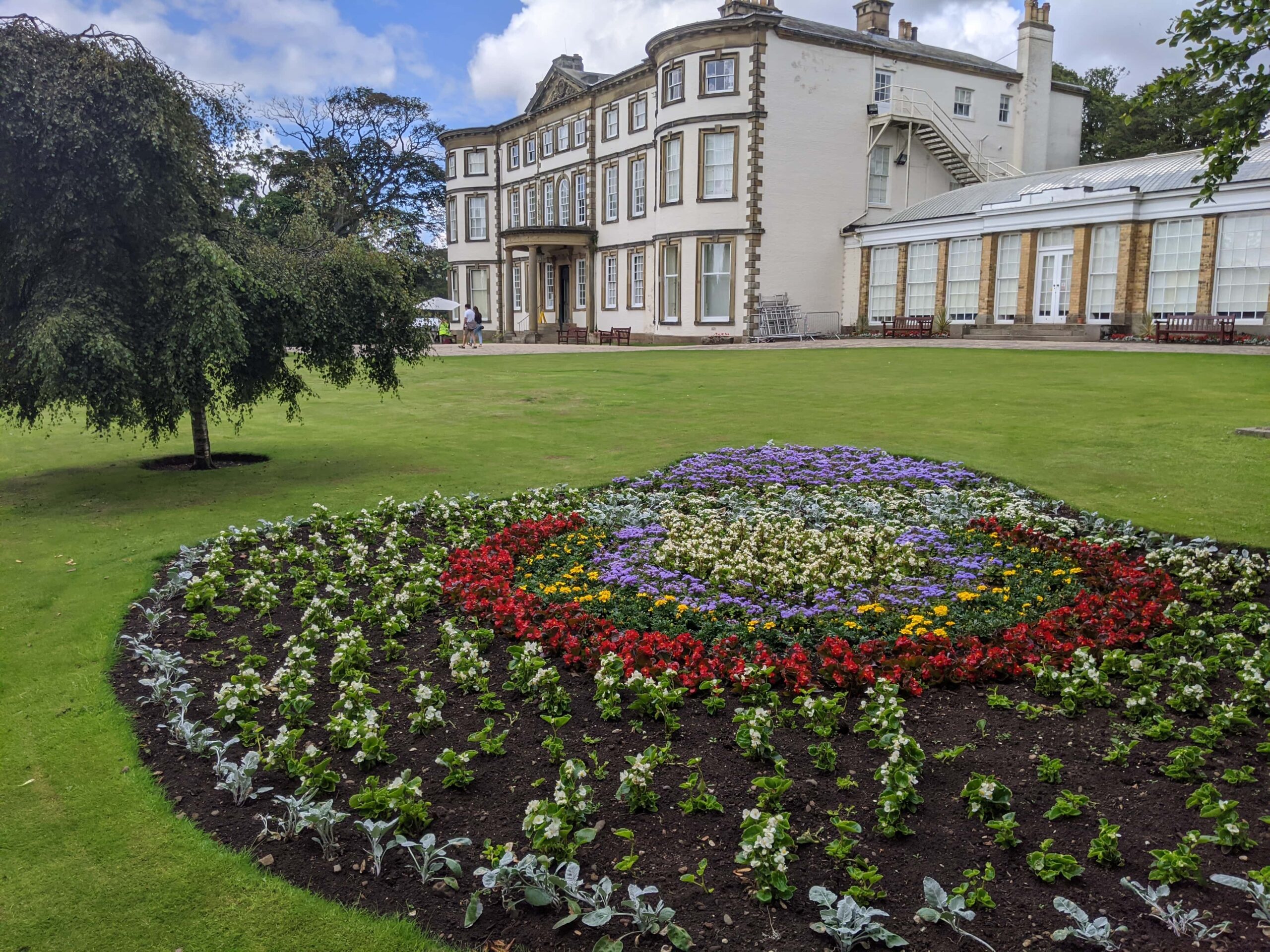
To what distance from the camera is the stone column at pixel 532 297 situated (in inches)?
1788

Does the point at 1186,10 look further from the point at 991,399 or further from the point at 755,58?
the point at 755,58

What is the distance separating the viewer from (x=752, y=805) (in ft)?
12.4

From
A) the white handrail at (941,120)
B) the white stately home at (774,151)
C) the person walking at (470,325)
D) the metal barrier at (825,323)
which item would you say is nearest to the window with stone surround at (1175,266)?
the white stately home at (774,151)

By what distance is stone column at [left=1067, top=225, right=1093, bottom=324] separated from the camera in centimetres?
2673

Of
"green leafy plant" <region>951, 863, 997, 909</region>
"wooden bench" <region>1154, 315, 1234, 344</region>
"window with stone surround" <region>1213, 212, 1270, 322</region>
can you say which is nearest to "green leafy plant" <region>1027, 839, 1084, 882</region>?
"green leafy plant" <region>951, 863, 997, 909</region>

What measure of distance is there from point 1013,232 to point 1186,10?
1001 inches

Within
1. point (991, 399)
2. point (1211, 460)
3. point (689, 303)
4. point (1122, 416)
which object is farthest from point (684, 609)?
point (689, 303)

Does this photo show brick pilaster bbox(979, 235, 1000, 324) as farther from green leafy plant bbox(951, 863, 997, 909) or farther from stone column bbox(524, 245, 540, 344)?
green leafy plant bbox(951, 863, 997, 909)

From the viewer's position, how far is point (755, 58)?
Answer: 32.8 metres

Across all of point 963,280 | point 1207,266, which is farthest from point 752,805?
point 963,280

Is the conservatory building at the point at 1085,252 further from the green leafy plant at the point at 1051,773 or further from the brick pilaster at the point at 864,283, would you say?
the green leafy plant at the point at 1051,773

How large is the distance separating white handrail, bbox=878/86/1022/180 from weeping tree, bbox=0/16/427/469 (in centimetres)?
3071

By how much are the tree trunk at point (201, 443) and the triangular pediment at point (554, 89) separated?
3560cm

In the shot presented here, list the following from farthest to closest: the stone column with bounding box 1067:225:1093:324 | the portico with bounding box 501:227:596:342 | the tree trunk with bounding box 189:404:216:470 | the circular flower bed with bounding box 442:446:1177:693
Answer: the portico with bounding box 501:227:596:342
the stone column with bounding box 1067:225:1093:324
the tree trunk with bounding box 189:404:216:470
the circular flower bed with bounding box 442:446:1177:693
